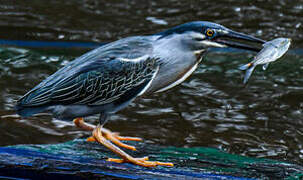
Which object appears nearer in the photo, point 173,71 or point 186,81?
point 173,71

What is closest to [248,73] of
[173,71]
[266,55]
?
[266,55]

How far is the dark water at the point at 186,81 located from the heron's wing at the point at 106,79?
1.09 meters

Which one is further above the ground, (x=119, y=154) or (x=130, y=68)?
(x=130, y=68)

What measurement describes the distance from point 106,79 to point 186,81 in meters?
2.81

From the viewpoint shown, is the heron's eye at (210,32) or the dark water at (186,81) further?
the dark water at (186,81)

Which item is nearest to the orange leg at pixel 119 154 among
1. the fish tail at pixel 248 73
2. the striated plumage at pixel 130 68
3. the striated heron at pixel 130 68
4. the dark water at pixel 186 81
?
the striated heron at pixel 130 68

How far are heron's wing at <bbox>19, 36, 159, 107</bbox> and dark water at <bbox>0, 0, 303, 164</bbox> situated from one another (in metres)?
1.09

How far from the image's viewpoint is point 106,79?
3689 millimetres

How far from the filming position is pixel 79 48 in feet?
25.1

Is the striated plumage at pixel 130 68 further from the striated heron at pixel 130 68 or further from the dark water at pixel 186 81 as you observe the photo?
the dark water at pixel 186 81

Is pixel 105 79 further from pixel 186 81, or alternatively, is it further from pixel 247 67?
pixel 186 81

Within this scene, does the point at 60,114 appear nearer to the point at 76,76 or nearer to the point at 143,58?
the point at 76,76

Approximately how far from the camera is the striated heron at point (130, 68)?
Answer: 12.0ft

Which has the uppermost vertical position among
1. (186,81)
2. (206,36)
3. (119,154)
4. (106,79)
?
(206,36)
